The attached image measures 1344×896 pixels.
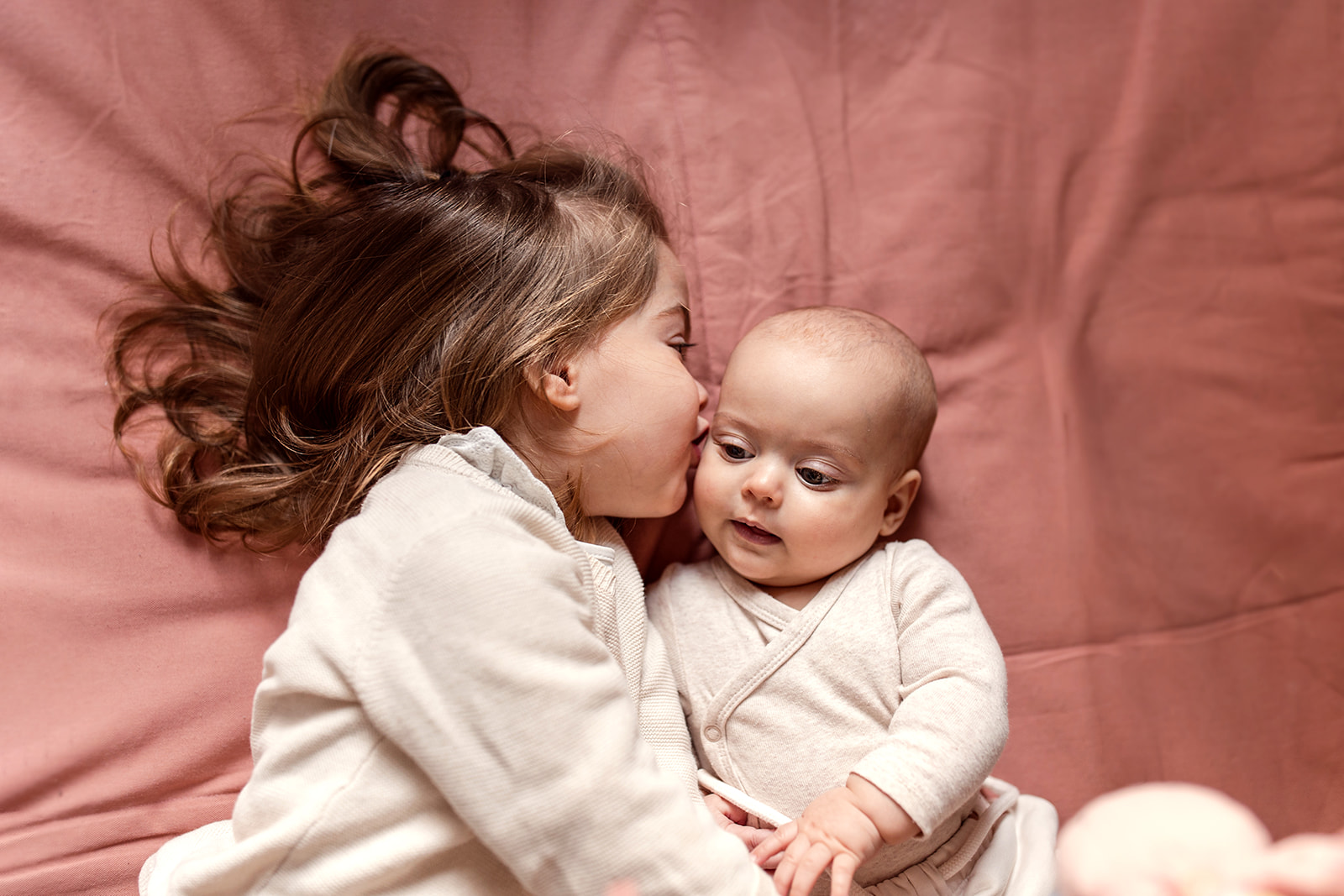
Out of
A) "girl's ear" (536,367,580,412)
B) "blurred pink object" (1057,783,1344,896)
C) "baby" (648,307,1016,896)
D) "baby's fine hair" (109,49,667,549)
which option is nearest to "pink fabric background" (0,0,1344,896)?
"baby's fine hair" (109,49,667,549)

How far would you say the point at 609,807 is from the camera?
0.76 m

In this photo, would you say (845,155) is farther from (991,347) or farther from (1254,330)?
(1254,330)

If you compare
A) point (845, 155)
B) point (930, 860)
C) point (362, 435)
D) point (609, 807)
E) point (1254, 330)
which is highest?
point (845, 155)

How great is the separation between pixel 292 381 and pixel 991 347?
32.9 inches

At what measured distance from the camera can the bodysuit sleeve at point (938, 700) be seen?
2.83 ft

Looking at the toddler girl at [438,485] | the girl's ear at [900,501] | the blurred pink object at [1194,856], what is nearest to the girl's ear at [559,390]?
the toddler girl at [438,485]

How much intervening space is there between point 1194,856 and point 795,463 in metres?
0.56

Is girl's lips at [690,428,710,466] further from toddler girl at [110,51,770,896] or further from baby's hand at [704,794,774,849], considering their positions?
baby's hand at [704,794,774,849]

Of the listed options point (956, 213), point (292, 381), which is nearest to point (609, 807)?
point (292, 381)

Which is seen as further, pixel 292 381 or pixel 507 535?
pixel 292 381

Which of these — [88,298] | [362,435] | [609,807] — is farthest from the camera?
[88,298]

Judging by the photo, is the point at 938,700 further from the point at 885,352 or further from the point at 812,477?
the point at 885,352

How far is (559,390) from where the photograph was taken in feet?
3.06

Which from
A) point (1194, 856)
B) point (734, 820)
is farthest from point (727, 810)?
point (1194, 856)
